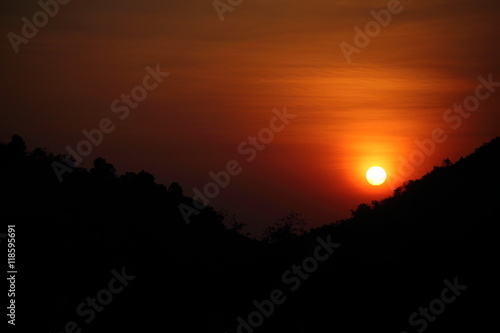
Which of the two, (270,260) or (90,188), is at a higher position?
(90,188)

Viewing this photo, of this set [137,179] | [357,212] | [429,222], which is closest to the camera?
[429,222]

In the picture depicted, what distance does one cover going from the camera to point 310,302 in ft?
137

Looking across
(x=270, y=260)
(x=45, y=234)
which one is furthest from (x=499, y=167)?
(x=45, y=234)

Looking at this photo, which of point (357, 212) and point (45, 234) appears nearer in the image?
point (45, 234)

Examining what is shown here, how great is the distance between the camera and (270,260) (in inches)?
1864

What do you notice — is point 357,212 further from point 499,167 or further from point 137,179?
point 137,179

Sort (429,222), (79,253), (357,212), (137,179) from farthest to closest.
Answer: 1. (137,179)
2. (357,212)
3. (429,222)
4. (79,253)

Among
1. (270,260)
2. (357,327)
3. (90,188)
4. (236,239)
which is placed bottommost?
(357,327)

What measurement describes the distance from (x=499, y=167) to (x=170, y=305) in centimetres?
3385

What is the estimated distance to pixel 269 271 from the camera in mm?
46281

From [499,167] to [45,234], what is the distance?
Result: 3867 centimetres

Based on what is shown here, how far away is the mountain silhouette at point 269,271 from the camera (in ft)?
131

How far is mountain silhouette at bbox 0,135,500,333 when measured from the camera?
39969mm

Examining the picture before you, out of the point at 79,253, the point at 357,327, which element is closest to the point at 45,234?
the point at 79,253
